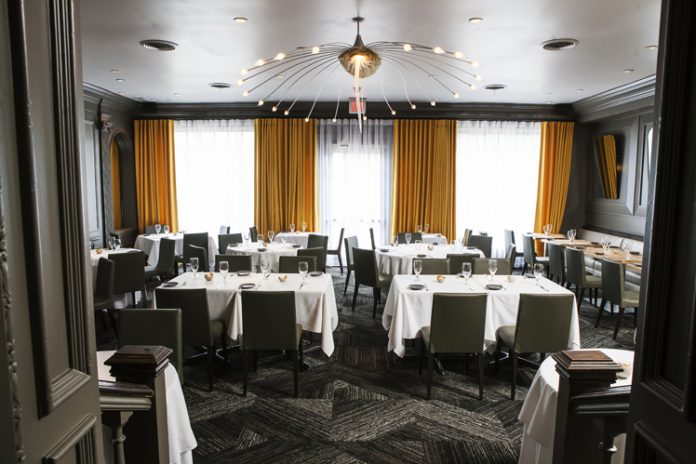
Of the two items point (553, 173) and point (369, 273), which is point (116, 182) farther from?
point (553, 173)

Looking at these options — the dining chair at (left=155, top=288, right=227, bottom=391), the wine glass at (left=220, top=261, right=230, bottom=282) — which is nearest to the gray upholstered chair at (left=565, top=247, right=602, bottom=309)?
the wine glass at (left=220, top=261, right=230, bottom=282)

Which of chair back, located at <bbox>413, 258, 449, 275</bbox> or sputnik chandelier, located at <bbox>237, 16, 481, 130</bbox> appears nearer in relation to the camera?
sputnik chandelier, located at <bbox>237, 16, 481, 130</bbox>

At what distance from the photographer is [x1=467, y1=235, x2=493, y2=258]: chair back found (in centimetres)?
745

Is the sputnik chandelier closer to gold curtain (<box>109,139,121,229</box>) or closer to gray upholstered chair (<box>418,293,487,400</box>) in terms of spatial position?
gray upholstered chair (<box>418,293,487,400</box>)

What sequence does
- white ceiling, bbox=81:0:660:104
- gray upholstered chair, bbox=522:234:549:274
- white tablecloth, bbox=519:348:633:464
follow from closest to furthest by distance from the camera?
white tablecloth, bbox=519:348:633:464
white ceiling, bbox=81:0:660:104
gray upholstered chair, bbox=522:234:549:274

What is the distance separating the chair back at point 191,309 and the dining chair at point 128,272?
1.86 meters

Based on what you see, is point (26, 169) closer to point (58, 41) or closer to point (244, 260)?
point (58, 41)

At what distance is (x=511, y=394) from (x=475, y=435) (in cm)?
67

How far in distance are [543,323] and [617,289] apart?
2.01m

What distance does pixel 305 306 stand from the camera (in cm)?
430

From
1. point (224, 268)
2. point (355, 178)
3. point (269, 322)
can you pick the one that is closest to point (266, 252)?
point (224, 268)

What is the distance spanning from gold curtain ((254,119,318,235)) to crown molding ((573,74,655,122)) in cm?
457

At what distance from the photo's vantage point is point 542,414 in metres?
2.31

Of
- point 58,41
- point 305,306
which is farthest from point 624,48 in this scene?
point 58,41
